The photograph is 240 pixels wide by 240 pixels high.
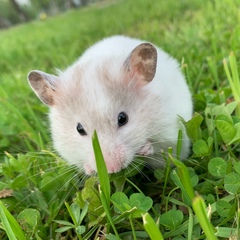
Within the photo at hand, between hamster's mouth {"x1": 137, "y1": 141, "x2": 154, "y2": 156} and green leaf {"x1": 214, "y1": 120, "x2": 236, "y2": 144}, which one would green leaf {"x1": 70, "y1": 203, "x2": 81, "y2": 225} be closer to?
hamster's mouth {"x1": 137, "y1": 141, "x2": 154, "y2": 156}

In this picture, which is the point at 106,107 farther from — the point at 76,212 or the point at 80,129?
the point at 76,212

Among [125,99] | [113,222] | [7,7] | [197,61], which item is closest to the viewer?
[113,222]

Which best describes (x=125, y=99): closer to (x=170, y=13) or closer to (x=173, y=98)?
(x=173, y=98)

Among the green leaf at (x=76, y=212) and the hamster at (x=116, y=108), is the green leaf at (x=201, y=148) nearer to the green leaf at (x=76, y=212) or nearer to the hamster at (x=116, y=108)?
the hamster at (x=116, y=108)

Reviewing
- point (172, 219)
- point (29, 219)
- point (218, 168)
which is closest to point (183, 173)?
point (172, 219)

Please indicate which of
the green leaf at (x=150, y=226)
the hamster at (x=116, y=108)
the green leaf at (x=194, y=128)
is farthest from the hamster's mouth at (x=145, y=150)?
the green leaf at (x=150, y=226)

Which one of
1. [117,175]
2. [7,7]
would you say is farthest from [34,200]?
[7,7]

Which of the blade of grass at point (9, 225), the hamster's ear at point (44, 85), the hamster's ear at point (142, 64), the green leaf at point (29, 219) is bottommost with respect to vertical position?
the green leaf at point (29, 219)
